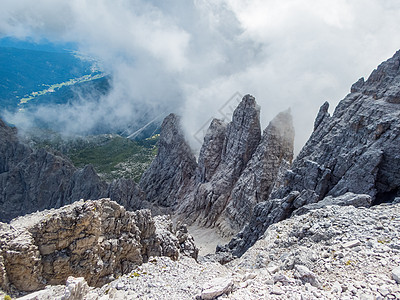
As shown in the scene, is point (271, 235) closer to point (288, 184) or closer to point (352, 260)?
point (352, 260)

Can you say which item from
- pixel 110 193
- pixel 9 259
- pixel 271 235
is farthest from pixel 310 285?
pixel 110 193

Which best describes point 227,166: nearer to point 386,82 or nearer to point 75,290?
point 386,82

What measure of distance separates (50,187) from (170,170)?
44.6 meters

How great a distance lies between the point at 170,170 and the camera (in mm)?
118438

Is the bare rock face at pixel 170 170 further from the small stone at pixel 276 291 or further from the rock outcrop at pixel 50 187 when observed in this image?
the small stone at pixel 276 291

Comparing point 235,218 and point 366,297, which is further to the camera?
point 235,218

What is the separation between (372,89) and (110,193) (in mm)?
75686

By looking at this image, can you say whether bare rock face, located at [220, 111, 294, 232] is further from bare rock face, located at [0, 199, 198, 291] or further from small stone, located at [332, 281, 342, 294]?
small stone, located at [332, 281, 342, 294]

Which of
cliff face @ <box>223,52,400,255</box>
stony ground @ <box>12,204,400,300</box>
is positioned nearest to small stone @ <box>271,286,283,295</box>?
stony ground @ <box>12,204,400,300</box>

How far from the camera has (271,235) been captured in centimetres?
2886

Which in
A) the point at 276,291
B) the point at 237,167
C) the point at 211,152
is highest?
the point at 211,152

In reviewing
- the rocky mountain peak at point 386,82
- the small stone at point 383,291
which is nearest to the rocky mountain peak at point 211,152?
the rocky mountain peak at point 386,82

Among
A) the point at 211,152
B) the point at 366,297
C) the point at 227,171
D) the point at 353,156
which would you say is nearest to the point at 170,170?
the point at 211,152

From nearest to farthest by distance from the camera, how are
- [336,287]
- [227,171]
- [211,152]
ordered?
[336,287] < [227,171] < [211,152]
